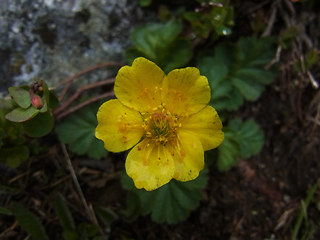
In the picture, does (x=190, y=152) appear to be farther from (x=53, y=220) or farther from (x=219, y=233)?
(x=53, y=220)

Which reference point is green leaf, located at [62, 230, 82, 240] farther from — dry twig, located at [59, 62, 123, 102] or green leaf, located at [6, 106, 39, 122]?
dry twig, located at [59, 62, 123, 102]

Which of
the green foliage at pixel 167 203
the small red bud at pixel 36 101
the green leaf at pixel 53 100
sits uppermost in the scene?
the small red bud at pixel 36 101

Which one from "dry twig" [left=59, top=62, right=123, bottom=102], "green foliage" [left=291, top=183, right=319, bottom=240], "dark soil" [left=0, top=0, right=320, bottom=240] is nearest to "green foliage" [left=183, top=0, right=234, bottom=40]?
"dark soil" [left=0, top=0, right=320, bottom=240]

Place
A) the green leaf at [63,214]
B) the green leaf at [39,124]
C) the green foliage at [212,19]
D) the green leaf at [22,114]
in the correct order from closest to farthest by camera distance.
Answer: the green leaf at [22,114], the green leaf at [39,124], the green leaf at [63,214], the green foliage at [212,19]

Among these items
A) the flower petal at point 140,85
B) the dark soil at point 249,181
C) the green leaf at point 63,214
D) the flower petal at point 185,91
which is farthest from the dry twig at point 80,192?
the flower petal at point 185,91

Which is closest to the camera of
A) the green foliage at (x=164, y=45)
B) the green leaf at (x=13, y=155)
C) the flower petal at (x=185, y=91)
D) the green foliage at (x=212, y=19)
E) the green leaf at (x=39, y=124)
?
the flower petal at (x=185, y=91)

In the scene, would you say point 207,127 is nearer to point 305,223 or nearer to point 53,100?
point 53,100

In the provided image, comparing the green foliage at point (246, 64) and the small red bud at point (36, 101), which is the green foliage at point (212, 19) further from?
the small red bud at point (36, 101)

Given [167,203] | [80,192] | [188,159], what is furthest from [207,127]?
[80,192]
